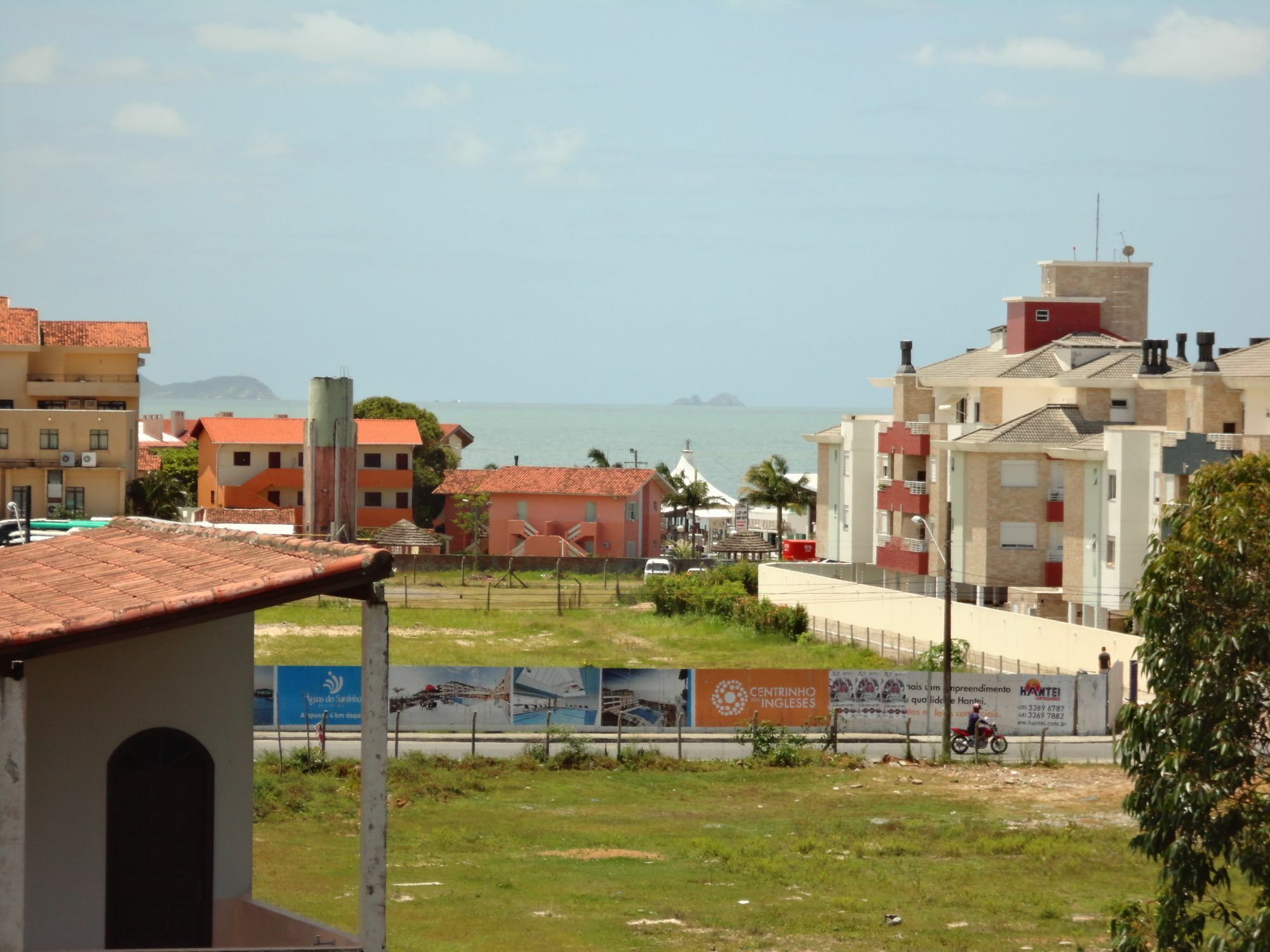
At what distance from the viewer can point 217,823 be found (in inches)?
495

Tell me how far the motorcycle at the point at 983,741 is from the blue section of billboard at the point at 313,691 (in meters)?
15.6

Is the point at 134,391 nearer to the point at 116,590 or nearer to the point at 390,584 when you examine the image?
the point at 390,584

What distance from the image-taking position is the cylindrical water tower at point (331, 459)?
15328 millimetres

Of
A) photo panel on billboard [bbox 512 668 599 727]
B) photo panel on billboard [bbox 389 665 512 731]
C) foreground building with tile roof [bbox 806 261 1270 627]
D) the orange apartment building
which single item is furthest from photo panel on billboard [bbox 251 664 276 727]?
the orange apartment building

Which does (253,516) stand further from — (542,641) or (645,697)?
(645,697)

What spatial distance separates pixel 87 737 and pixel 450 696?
1160 inches

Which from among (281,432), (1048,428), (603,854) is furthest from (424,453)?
(603,854)

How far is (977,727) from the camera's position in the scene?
40.3m

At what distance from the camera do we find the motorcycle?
4022 centimetres

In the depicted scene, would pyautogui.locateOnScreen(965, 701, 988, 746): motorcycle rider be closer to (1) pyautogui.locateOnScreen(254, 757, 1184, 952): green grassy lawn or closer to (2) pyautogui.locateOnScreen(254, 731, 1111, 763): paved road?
(2) pyautogui.locateOnScreen(254, 731, 1111, 763): paved road

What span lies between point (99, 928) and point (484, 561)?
73.0 metres

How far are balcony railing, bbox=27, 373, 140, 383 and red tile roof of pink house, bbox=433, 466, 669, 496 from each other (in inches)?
862

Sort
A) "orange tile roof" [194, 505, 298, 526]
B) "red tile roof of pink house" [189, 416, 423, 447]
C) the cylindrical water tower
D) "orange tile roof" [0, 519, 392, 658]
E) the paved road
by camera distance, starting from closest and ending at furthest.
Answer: "orange tile roof" [0, 519, 392, 658], the cylindrical water tower, the paved road, "orange tile roof" [194, 505, 298, 526], "red tile roof of pink house" [189, 416, 423, 447]

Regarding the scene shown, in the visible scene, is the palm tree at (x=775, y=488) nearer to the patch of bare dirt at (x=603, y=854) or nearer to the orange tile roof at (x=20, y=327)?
the orange tile roof at (x=20, y=327)
